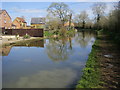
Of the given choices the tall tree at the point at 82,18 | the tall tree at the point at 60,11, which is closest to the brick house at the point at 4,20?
the tall tree at the point at 60,11

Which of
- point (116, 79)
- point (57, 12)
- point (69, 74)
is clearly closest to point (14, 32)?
point (57, 12)

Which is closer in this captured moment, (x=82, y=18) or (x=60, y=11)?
(x=60, y=11)

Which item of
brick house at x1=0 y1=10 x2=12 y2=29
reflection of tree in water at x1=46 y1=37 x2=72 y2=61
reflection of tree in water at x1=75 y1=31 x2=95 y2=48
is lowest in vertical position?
reflection of tree in water at x1=46 y1=37 x2=72 y2=61

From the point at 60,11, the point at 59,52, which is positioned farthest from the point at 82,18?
the point at 59,52

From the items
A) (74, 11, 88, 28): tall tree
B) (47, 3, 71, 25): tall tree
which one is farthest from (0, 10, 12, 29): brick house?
(74, 11, 88, 28): tall tree

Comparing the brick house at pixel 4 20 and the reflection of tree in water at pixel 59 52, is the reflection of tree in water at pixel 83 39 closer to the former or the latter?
the reflection of tree in water at pixel 59 52

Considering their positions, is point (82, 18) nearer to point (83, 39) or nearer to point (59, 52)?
point (83, 39)

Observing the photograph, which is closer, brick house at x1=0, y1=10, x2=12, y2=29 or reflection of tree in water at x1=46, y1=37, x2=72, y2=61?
reflection of tree in water at x1=46, y1=37, x2=72, y2=61

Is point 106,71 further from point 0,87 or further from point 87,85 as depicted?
point 0,87

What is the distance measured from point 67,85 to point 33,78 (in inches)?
69.6

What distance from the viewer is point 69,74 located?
712cm

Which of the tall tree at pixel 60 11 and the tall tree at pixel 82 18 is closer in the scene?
the tall tree at pixel 60 11

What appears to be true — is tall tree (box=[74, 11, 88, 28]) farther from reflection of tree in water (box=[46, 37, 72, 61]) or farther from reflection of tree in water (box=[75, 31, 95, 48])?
reflection of tree in water (box=[46, 37, 72, 61])

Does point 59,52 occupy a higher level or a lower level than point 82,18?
lower
